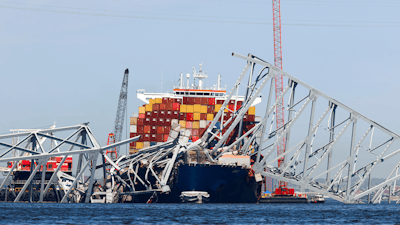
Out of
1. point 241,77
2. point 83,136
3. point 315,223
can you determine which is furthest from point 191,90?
point 315,223

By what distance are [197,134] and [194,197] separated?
93.2 ft

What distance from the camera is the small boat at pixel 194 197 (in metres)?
72.4

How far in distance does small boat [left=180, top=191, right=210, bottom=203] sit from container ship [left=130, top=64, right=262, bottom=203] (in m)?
1.21

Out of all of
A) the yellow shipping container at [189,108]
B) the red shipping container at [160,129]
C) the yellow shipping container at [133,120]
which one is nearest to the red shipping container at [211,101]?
the yellow shipping container at [189,108]

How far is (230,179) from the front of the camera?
7606 cm

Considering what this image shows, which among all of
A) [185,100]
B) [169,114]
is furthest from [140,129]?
[185,100]

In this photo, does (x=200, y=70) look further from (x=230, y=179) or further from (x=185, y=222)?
(x=185, y=222)

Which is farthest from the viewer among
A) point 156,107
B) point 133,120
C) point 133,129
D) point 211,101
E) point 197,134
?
point 133,120

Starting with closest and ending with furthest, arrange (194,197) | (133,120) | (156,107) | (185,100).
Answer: (194,197), (156,107), (133,120), (185,100)

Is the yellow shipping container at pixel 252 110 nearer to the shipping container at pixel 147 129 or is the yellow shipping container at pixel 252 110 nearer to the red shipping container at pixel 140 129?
the shipping container at pixel 147 129

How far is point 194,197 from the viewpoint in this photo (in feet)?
238

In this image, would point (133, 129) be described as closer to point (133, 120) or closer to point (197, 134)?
point (133, 120)

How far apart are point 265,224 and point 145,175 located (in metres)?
33.1

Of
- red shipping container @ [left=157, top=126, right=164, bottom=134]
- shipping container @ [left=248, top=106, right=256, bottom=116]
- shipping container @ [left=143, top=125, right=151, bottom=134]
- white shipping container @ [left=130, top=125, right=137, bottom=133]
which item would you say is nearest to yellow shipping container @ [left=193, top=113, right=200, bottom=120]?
red shipping container @ [left=157, top=126, right=164, bottom=134]
